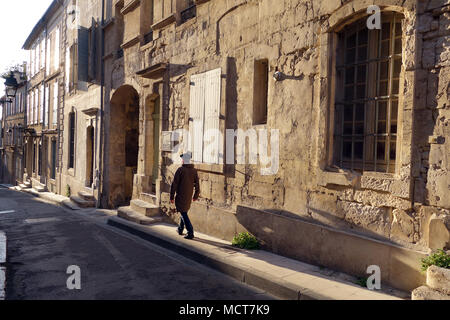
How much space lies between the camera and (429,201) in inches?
156

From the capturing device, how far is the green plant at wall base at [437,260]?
366cm

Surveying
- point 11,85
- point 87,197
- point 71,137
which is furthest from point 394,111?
point 11,85

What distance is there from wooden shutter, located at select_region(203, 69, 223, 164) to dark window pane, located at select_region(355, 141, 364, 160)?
104 inches

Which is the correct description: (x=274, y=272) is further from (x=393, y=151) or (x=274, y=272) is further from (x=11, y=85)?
(x=11, y=85)

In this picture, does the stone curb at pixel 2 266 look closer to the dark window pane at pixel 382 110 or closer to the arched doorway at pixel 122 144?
the arched doorway at pixel 122 144

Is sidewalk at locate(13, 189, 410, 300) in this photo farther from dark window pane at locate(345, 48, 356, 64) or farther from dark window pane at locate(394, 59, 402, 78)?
dark window pane at locate(345, 48, 356, 64)

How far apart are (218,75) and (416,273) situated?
15.3ft

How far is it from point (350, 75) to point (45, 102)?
746 inches

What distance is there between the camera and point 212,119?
7195 millimetres

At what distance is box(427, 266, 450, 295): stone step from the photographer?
11.5 ft

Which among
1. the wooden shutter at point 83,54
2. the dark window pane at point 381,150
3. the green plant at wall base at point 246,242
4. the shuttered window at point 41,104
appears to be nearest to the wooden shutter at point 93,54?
the wooden shutter at point 83,54

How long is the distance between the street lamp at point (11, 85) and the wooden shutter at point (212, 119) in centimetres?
2420
